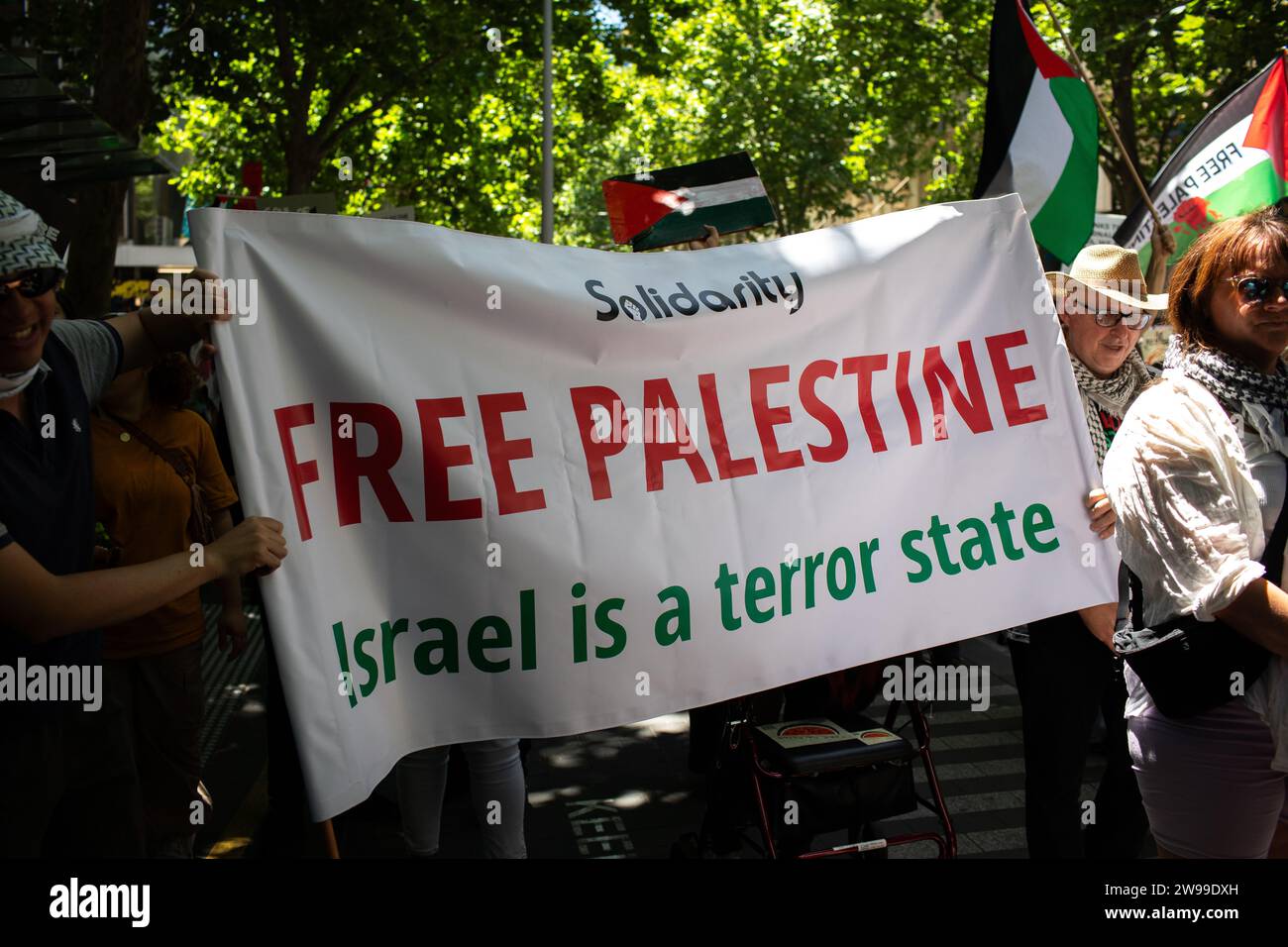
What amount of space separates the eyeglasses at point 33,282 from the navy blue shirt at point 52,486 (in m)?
0.19

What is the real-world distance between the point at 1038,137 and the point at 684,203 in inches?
74.7

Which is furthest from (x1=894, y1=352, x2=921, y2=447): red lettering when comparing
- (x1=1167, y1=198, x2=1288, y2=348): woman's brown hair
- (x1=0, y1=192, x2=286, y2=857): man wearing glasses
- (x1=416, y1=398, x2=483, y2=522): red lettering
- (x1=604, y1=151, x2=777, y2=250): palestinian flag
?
(x1=0, y1=192, x2=286, y2=857): man wearing glasses

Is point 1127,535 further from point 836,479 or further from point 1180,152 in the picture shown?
point 1180,152

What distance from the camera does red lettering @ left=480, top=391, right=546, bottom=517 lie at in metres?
3.18

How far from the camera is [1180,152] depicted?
6562 millimetres

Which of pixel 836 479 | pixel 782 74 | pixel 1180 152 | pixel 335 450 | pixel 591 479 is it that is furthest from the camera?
pixel 782 74

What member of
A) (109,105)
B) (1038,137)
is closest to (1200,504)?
(1038,137)

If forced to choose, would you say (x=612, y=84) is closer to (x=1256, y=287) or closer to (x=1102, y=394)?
(x=1102, y=394)

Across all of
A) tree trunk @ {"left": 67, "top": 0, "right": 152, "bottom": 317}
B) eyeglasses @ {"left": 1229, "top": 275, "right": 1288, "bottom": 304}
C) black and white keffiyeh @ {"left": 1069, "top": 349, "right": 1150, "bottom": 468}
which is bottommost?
black and white keffiyeh @ {"left": 1069, "top": 349, "right": 1150, "bottom": 468}

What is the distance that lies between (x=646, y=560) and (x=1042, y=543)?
1271mm

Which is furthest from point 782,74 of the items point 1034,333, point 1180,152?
point 1034,333

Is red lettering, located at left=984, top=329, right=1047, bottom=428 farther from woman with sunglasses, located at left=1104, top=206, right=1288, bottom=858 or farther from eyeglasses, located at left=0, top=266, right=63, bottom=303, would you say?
eyeglasses, located at left=0, top=266, right=63, bottom=303

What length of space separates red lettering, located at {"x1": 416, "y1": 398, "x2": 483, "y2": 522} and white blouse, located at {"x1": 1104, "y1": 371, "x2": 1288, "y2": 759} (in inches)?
64.2

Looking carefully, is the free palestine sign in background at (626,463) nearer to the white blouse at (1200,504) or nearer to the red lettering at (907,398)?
the red lettering at (907,398)
